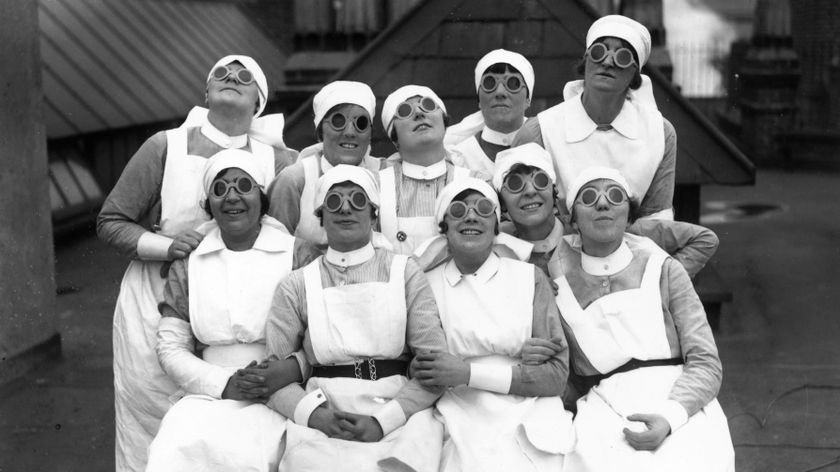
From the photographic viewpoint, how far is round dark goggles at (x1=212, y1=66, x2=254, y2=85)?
426 cm

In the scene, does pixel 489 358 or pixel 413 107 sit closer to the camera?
pixel 489 358

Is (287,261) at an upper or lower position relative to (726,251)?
upper

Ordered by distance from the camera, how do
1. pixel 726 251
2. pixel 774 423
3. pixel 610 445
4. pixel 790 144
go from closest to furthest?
1. pixel 610 445
2. pixel 774 423
3. pixel 726 251
4. pixel 790 144

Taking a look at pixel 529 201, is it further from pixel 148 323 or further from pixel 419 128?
pixel 148 323

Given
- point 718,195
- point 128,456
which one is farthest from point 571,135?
point 718,195

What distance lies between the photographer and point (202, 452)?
11.9 feet

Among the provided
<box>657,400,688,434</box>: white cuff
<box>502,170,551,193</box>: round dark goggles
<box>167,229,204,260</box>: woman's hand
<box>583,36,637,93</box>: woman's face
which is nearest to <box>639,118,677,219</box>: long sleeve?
<box>583,36,637,93</box>: woman's face

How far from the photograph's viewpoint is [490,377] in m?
3.66

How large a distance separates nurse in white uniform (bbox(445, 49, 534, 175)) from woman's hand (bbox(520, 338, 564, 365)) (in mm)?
1026

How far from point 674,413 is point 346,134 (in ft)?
4.90

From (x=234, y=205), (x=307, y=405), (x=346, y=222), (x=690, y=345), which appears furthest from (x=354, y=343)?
(x=690, y=345)

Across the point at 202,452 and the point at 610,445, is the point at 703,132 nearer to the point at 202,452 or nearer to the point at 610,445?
the point at 610,445

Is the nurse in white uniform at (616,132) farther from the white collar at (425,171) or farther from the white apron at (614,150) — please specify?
the white collar at (425,171)

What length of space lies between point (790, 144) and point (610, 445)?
15.2m
